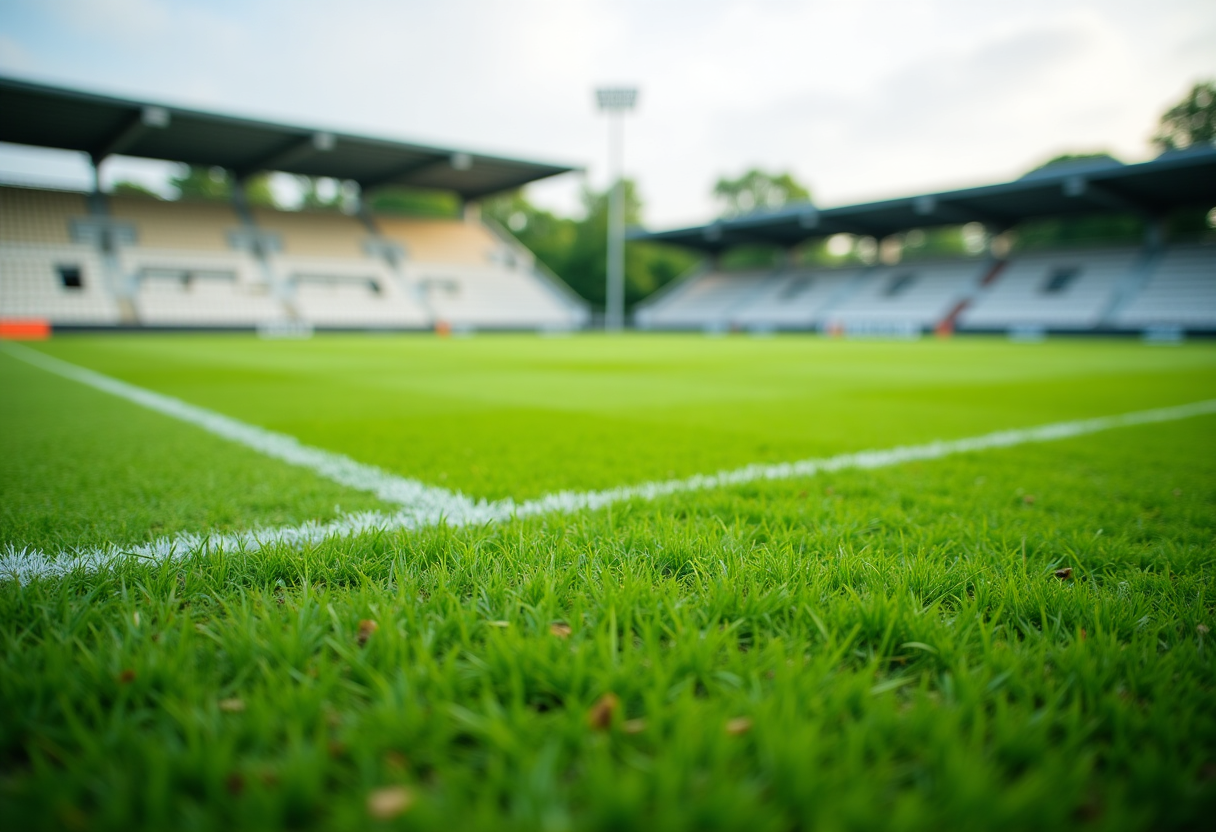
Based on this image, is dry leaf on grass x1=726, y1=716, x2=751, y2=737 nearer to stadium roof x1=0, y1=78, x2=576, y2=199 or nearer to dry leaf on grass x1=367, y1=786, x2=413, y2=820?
dry leaf on grass x1=367, y1=786, x2=413, y2=820

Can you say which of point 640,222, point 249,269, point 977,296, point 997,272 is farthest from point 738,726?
point 640,222

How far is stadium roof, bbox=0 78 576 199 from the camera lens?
67.0ft

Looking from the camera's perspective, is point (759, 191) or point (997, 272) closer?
point (997, 272)

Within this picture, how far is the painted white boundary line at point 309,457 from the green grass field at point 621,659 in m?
0.10

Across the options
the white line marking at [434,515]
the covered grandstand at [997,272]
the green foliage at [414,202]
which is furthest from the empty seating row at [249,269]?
the white line marking at [434,515]

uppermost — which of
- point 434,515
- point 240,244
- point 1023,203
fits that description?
point 1023,203

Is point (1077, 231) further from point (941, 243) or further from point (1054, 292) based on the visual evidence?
point (1054, 292)

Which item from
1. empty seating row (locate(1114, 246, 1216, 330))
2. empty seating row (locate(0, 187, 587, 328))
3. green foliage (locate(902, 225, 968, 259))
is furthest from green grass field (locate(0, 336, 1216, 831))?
green foliage (locate(902, 225, 968, 259))

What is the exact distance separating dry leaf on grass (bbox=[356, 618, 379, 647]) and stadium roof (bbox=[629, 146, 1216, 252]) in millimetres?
27470

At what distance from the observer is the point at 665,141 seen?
59.8 meters

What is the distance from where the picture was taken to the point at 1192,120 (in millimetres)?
34969

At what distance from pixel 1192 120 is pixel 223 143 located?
5015 cm

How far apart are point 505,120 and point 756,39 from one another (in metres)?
32.3

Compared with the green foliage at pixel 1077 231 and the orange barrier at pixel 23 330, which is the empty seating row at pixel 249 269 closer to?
the orange barrier at pixel 23 330
